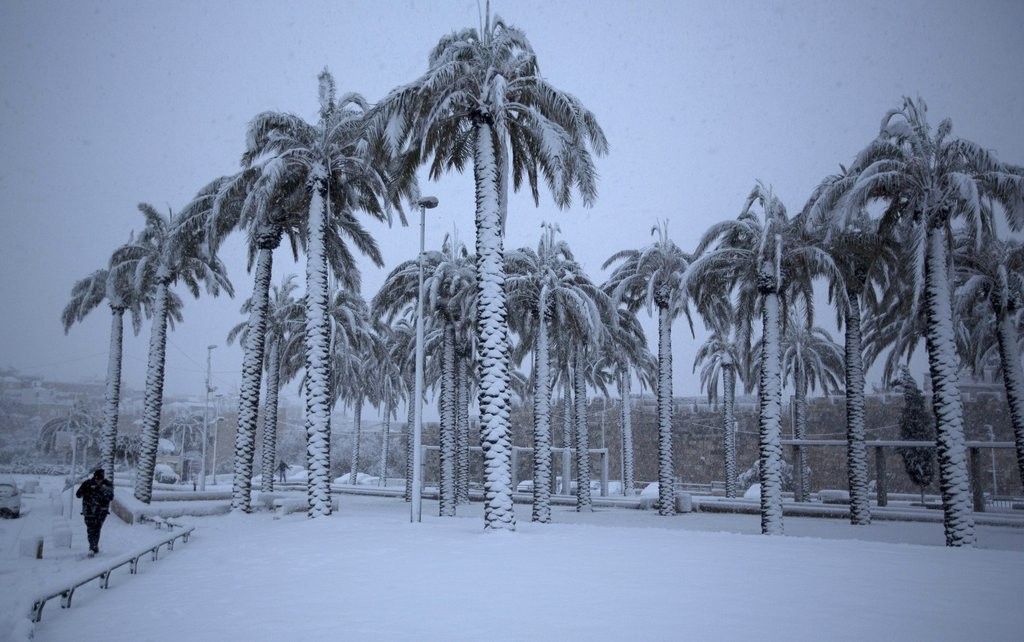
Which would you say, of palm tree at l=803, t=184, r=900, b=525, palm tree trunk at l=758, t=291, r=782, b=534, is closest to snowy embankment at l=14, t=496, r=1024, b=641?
palm tree trunk at l=758, t=291, r=782, b=534

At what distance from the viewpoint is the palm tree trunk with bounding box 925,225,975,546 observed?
14.9 metres

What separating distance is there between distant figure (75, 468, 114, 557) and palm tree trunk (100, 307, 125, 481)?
14.1 m

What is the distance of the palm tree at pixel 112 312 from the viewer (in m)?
26.6

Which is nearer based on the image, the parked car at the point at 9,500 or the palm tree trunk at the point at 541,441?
the palm tree trunk at the point at 541,441

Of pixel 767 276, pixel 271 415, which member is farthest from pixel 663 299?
pixel 271 415

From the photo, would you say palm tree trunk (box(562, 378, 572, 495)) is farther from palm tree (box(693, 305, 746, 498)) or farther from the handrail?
the handrail

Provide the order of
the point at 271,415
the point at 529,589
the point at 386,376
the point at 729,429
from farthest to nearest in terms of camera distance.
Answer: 1. the point at 386,376
2. the point at 729,429
3. the point at 271,415
4. the point at 529,589

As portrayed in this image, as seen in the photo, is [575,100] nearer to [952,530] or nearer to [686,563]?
[686,563]

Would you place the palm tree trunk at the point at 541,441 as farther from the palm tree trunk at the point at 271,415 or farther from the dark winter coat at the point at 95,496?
the palm tree trunk at the point at 271,415

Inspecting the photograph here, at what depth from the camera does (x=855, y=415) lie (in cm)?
2203

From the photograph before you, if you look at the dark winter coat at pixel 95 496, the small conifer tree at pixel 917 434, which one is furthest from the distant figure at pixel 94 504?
the small conifer tree at pixel 917 434

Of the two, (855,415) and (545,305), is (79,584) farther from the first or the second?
(855,415)

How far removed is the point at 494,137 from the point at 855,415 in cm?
1503

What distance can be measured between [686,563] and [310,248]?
41.3 ft
